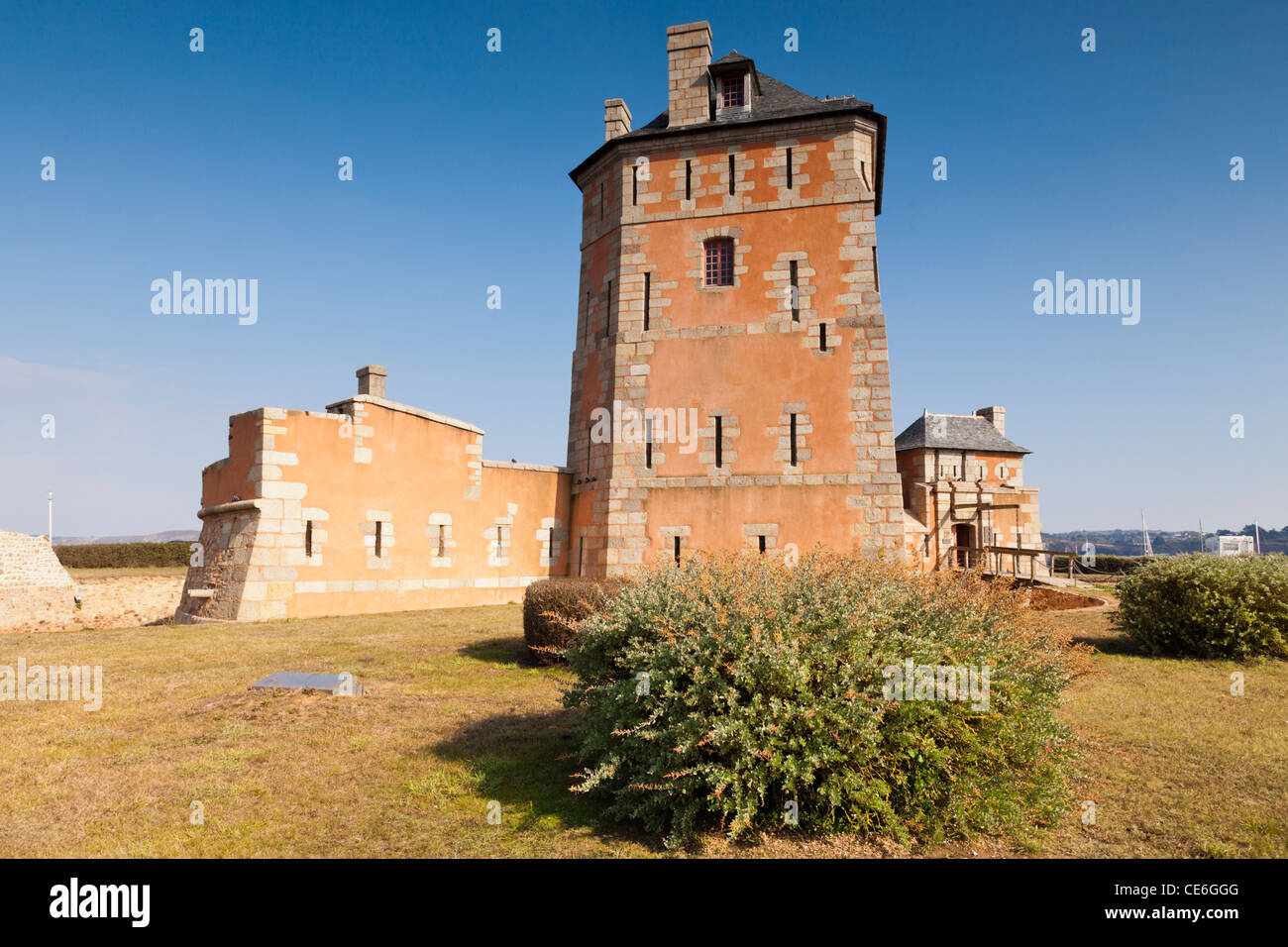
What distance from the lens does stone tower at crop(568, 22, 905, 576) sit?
17.3 m

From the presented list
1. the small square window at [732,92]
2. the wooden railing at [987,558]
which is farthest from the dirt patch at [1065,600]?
the small square window at [732,92]

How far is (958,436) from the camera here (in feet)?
117

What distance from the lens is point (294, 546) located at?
16.0 meters

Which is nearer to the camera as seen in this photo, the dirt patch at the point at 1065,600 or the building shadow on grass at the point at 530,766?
the building shadow on grass at the point at 530,766

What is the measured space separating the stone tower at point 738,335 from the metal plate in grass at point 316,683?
Result: 9503 millimetres

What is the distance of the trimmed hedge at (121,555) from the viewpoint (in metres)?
41.5

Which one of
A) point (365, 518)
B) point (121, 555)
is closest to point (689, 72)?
point (365, 518)

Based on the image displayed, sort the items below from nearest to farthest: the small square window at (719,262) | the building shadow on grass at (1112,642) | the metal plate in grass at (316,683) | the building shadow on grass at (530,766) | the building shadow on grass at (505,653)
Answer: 1. the building shadow on grass at (530,766)
2. the metal plate in grass at (316,683)
3. the building shadow on grass at (505,653)
4. the building shadow on grass at (1112,642)
5. the small square window at (719,262)

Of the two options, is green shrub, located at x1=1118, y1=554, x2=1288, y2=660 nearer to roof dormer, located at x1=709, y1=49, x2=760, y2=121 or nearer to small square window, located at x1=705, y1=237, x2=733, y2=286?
small square window, located at x1=705, y1=237, x2=733, y2=286

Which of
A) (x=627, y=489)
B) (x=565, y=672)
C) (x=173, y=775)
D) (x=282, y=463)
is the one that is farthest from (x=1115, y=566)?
(x=173, y=775)

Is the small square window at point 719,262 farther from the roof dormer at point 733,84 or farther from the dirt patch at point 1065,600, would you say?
the dirt patch at point 1065,600

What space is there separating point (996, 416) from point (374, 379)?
1280 inches

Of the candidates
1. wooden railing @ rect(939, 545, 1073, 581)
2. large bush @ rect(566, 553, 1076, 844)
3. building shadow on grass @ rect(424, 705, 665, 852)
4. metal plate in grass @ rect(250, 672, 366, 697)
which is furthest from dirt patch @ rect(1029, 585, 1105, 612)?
metal plate in grass @ rect(250, 672, 366, 697)
